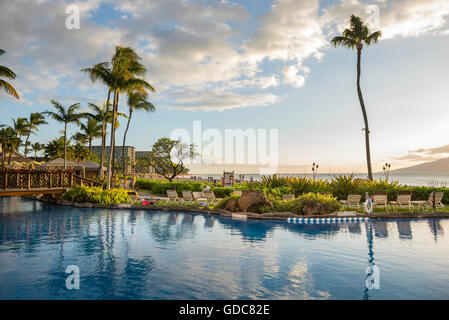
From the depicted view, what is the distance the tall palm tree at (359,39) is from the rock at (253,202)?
1472cm

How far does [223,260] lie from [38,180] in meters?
18.3

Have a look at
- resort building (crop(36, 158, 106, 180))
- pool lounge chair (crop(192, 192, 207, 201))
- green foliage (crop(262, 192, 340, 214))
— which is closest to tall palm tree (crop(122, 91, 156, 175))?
resort building (crop(36, 158, 106, 180))

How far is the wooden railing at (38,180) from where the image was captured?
18.8 m

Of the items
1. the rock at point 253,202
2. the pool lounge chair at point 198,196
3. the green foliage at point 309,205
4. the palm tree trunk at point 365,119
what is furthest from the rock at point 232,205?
the palm tree trunk at point 365,119

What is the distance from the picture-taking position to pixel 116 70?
920 inches

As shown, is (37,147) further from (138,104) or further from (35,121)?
(138,104)

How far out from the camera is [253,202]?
16.0 metres

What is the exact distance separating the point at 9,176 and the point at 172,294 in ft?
61.1

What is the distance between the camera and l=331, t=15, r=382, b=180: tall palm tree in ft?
86.9

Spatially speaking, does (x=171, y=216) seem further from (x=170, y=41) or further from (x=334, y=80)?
(x=334, y=80)

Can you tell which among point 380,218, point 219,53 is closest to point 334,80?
point 219,53

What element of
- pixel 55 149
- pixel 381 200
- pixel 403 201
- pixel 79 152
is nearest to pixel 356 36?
pixel 403 201

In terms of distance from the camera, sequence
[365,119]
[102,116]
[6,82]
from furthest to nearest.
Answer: [102,116]
[365,119]
[6,82]

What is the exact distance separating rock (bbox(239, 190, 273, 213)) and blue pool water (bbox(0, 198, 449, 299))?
232 centimetres
